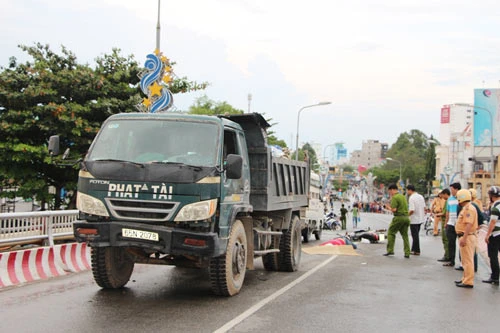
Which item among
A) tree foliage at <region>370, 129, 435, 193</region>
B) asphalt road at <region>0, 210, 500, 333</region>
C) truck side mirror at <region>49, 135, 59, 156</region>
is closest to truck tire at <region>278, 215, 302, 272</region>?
asphalt road at <region>0, 210, 500, 333</region>

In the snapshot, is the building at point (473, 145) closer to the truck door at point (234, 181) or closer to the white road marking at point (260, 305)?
the white road marking at point (260, 305)

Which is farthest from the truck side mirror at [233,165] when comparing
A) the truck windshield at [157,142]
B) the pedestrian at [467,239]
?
the pedestrian at [467,239]

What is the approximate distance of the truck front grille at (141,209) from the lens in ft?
23.5

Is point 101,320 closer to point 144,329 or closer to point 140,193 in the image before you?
point 144,329

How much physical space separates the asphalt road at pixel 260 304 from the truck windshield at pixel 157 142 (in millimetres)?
1904

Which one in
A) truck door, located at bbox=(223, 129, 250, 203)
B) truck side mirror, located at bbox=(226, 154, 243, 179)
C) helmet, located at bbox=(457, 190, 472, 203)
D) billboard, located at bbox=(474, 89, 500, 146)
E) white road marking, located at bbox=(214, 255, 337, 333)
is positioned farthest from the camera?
billboard, located at bbox=(474, 89, 500, 146)

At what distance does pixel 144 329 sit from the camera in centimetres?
613

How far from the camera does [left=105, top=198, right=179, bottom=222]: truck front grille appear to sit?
7176 millimetres

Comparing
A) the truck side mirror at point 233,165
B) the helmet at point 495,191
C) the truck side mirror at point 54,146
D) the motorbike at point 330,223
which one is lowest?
the motorbike at point 330,223

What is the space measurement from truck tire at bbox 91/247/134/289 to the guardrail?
2.02 m

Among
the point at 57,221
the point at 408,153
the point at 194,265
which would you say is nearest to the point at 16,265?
the point at 57,221

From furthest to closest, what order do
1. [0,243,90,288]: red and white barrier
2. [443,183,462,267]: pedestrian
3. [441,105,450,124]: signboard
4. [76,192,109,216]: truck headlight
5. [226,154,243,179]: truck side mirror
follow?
[441,105,450,124]: signboard, [443,183,462,267]: pedestrian, [0,243,90,288]: red and white barrier, [226,154,243,179]: truck side mirror, [76,192,109,216]: truck headlight

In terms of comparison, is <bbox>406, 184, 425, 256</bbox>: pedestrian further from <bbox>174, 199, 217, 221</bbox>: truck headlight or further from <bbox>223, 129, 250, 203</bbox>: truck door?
<bbox>174, 199, 217, 221</bbox>: truck headlight

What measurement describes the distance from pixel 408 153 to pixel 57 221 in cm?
14257
